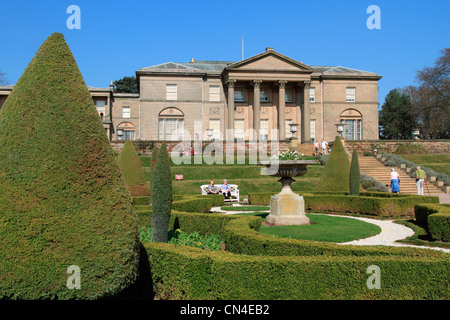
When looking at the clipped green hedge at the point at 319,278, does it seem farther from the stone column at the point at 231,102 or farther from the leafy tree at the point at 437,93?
the leafy tree at the point at 437,93

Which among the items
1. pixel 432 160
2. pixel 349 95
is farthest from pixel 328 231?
pixel 349 95

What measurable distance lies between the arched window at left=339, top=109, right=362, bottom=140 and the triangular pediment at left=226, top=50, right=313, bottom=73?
25.8ft

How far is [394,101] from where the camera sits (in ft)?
218

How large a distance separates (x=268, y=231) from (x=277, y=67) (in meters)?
34.2

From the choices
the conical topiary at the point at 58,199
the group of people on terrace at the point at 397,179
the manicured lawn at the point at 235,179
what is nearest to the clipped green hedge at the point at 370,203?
the group of people on terrace at the point at 397,179

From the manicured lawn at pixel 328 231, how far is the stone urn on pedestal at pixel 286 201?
19.4 inches

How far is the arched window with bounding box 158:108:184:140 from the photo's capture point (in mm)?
44219

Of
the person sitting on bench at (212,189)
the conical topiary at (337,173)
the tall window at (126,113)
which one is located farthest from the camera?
the tall window at (126,113)

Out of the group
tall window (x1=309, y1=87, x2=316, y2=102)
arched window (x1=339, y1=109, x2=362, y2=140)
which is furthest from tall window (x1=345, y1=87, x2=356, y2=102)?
tall window (x1=309, y1=87, x2=316, y2=102)

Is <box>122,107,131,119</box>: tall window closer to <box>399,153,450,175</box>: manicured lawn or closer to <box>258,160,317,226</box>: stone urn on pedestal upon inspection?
<box>399,153,450,175</box>: manicured lawn

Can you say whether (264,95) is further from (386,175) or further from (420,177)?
(420,177)

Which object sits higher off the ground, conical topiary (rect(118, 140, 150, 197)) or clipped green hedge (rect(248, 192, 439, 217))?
conical topiary (rect(118, 140, 150, 197))

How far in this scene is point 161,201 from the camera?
8875mm

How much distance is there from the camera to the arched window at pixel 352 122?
46.3 m
